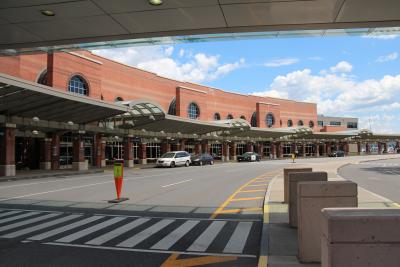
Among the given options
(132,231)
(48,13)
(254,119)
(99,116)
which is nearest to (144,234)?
(132,231)

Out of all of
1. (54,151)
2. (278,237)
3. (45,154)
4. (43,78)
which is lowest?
(278,237)

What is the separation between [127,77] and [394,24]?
55380 mm

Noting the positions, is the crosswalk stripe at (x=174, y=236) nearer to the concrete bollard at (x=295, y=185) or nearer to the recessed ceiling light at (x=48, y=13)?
the concrete bollard at (x=295, y=185)

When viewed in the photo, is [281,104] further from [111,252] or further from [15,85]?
[111,252]

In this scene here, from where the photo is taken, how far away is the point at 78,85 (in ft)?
159

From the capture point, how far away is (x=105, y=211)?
12445 millimetres

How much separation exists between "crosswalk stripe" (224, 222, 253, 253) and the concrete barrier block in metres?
4.00

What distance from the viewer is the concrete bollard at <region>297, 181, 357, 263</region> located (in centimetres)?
629

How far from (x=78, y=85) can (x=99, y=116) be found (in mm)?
12114

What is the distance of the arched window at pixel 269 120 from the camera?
101325mm

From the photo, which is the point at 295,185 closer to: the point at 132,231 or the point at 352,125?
the point at 132,231

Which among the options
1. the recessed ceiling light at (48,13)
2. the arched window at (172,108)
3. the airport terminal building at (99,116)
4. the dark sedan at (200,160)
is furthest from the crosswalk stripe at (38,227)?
the arched window at (172,108)

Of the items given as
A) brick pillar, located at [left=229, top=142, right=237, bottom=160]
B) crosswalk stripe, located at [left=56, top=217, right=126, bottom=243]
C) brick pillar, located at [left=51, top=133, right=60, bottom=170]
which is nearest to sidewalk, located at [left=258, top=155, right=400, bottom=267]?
crosswalk stripe, located at [left=56, top=217, right=126, bottom=243]

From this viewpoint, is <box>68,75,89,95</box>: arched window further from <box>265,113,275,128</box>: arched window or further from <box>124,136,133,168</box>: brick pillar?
<box>265,113,275,128</box>: arched window
